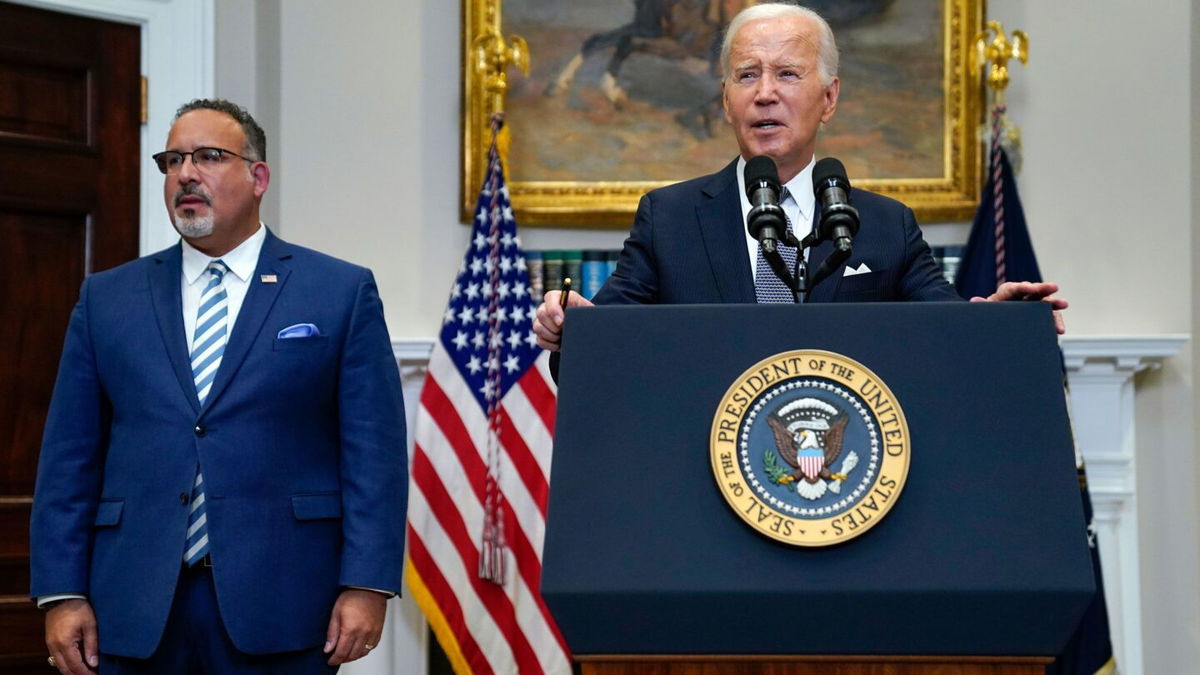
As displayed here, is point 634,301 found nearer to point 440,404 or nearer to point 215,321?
point 215,321

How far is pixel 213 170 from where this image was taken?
3119 mm

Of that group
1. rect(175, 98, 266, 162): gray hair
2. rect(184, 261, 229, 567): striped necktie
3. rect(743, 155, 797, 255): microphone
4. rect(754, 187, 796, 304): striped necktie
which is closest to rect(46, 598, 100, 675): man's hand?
rect(184, 261, 229, 567): striped necktie

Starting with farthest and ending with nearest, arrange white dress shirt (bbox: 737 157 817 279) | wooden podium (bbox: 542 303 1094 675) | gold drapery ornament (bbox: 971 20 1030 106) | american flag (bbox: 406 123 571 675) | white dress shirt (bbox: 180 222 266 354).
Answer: gold drapery ornament (bbox: 971 20 1030 106), american flag (bbox: 406 123 571 675), white dress shirt (bbox: 180 222 266 354), white dress shirt (bbox: 737 157 817 279), wooden podium (bbox: 542 303 1094 675)

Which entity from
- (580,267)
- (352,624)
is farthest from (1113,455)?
(352,624)

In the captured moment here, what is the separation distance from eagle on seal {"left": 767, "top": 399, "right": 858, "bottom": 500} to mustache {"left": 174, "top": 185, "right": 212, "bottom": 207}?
5.53 feet

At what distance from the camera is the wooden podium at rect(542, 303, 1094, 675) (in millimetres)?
1817

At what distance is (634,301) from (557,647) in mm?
2575

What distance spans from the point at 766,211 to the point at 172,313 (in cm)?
149

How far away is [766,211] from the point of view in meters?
2.12

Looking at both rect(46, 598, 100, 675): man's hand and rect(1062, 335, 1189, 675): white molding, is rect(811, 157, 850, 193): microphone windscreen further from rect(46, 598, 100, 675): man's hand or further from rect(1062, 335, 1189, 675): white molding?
rect(1062, 335, 1189, 675): white molding

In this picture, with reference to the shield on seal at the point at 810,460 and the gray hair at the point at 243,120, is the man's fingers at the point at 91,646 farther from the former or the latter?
the shield on seal at the point at 810,460

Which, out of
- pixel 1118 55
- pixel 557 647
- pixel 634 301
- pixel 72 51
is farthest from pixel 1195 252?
pixel 72 51

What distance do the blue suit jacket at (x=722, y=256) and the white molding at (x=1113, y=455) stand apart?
2.67 meters

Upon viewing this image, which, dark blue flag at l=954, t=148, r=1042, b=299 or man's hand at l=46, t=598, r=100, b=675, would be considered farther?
dark blue flag at l=954, t=148, r=1042, b=299
